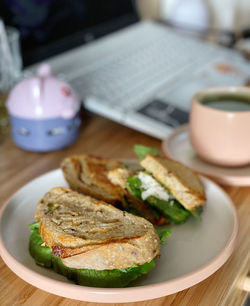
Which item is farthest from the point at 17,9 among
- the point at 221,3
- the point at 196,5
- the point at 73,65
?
the point at 221,3

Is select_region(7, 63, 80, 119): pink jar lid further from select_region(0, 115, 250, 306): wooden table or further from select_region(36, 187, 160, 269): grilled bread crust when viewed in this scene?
select_region(36, 187, 160, 269): grilled bread crust

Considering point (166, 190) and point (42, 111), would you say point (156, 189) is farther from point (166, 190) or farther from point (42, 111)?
point (42, 111)

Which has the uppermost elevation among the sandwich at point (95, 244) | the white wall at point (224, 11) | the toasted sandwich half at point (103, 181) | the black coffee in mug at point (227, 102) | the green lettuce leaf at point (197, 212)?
the black coffee in mug at point (227, 102)

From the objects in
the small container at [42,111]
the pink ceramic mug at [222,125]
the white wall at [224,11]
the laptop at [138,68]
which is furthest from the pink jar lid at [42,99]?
the white wall at [224,11]

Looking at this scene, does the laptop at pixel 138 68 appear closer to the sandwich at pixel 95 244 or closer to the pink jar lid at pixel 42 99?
the pink jar lid at pixel 42 99

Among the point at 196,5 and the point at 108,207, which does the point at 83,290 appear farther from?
the point at 196,5

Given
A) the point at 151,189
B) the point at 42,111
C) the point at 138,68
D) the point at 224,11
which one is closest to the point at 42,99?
the point at 42,111
